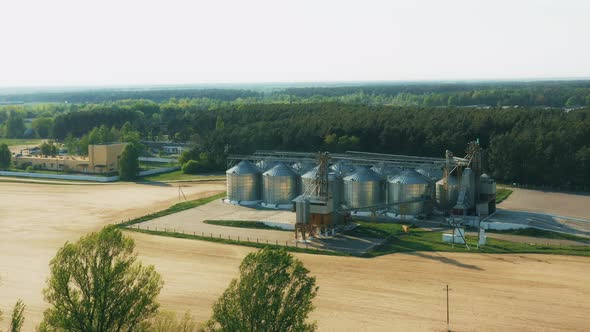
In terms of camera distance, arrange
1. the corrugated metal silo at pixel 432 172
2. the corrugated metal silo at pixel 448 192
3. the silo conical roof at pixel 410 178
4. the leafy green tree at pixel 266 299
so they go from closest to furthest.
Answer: the leafy green tree at pixel 266 299 < the silo conical roof at pixel 410 178 < the corrugated metal silo at pixel 448 192 < the corrugated metal silo at pixel 432 172

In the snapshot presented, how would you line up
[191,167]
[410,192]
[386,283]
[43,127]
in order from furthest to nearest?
[43,127]
[191,167]
[410,192]
[386,283]

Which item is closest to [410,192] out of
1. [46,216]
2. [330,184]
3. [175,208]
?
[330,184]

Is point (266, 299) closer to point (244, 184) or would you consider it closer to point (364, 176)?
point (364, 176)

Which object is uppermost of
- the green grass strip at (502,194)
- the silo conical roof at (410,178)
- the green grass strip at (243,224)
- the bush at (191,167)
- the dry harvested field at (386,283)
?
the silo conical roof at (410,178)

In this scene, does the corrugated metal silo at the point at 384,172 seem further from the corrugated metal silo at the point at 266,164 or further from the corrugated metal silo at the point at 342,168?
the corrugated metal silo at the point at 266,164

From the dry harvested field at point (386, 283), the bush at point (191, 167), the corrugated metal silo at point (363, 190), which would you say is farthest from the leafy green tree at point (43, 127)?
the corrugated metal silo at point (363, 190)

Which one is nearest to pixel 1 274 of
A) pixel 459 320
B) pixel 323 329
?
pixel 323 329

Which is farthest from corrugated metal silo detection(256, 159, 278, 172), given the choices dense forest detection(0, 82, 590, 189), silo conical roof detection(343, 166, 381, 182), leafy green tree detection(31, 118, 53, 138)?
leafy green tree detection(31, 118, 53, 138)
